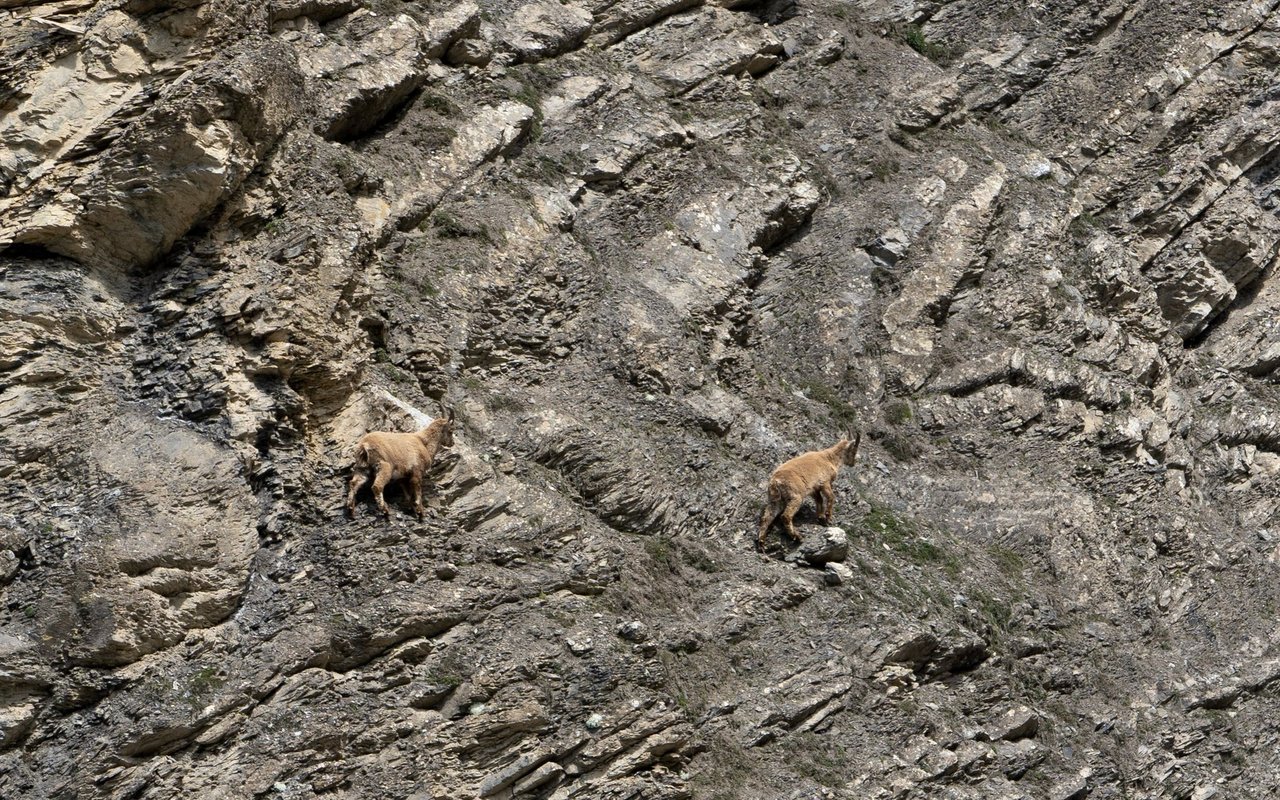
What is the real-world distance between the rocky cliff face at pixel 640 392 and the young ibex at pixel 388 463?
0.24m

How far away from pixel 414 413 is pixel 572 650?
3.33 meters

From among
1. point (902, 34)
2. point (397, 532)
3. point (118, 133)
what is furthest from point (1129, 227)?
point (118, 133)

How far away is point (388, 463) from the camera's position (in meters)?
13.7

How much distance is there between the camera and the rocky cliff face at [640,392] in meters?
12.8

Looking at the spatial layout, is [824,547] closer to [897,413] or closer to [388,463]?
[897,413]

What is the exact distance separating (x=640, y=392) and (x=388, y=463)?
4698 mm

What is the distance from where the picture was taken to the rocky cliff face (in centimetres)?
1276

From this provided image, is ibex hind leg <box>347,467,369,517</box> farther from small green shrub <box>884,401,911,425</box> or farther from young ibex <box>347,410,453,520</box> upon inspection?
small green shrub <box>884,401,911,425</box>

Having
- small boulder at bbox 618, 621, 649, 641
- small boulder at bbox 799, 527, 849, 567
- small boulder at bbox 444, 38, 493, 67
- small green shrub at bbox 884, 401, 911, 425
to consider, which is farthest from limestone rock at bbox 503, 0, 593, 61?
small boulder at bbox 618, 621, 649, 641

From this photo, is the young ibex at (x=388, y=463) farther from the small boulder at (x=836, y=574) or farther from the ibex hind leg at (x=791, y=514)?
the small boulder at (x=836, y=574)

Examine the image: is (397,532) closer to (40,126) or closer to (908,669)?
(40,126)

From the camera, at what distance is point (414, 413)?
15.0 metres

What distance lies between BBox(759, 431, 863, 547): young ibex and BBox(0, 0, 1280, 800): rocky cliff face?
485 mm

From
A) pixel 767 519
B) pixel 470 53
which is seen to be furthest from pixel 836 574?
pixel 470 53
